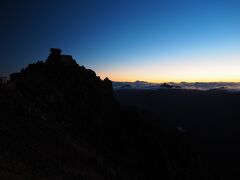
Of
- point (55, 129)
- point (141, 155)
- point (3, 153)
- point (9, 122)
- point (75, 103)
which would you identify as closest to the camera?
point (3, 153)

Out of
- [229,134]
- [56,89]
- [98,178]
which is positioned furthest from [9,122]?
[229,134]

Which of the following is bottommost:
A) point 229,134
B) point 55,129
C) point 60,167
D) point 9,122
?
point 229,134

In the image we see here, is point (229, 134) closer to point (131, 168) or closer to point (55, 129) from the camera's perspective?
point (131, 168)

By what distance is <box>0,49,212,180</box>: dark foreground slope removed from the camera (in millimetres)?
24867

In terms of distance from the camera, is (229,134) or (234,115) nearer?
(229,134)

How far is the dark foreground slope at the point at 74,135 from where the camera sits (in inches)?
979

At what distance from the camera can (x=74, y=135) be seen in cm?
3950

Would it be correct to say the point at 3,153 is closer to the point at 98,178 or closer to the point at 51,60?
the point at 98,178

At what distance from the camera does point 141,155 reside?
5256 centimetres

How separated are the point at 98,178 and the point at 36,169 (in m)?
9.59

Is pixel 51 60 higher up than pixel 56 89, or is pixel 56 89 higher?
pixel 51 60

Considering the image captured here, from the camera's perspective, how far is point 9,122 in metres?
27.8

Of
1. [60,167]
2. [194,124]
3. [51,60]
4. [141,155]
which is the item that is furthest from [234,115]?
[60,167]

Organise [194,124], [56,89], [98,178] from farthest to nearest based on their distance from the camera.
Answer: [194,124] → [56,89] → [98,178]
